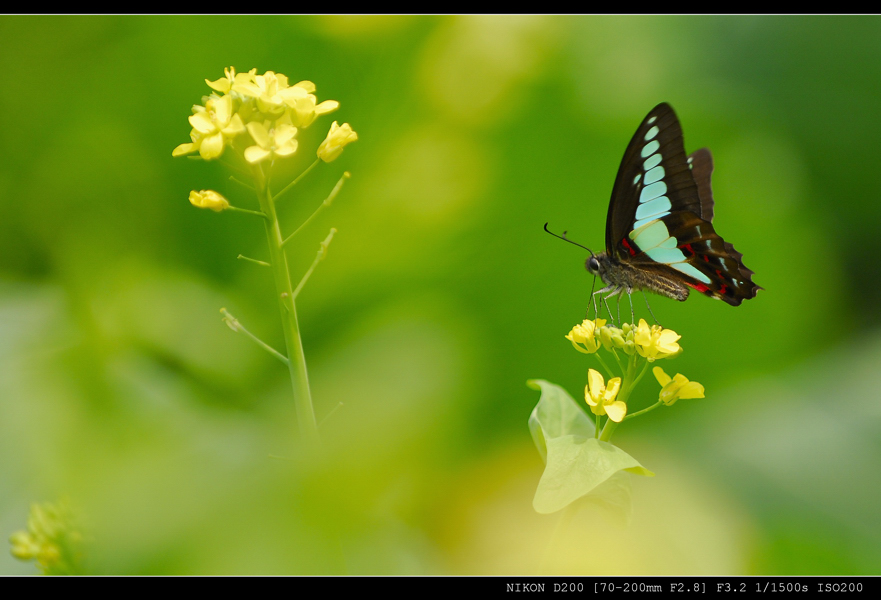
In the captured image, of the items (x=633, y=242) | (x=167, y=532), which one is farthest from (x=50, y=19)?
(x=633, y=242)

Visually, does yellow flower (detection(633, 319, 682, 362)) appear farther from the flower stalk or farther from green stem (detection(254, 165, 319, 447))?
green stem (detection(254, 165, 319, 447))

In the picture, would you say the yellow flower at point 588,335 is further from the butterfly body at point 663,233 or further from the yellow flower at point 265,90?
the yellow flower at point 265,90

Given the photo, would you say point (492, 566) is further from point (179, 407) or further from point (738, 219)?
point (738, 219)

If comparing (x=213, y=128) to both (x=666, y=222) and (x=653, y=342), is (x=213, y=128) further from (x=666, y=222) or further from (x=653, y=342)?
(x=666, y=222)

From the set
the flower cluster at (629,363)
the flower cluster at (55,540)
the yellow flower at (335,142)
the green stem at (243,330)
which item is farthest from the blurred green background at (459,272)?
the yellow flower at (335,142)

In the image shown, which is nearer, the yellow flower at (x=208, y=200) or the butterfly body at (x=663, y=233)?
the yellow flower at (x=208, y=200)

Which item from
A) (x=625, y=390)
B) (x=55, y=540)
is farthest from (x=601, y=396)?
(x=55, y=540)

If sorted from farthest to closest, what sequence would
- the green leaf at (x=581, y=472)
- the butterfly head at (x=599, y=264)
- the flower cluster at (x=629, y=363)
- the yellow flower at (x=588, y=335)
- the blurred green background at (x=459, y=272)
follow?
the butterfly head at (x=599, y=264) → the blurred green background at (x=459, y=272) → the yellow flower at (x=588, y=335) → the flower cluster at (x=629, y=363) → the green leaf at (x=581, y=472)
